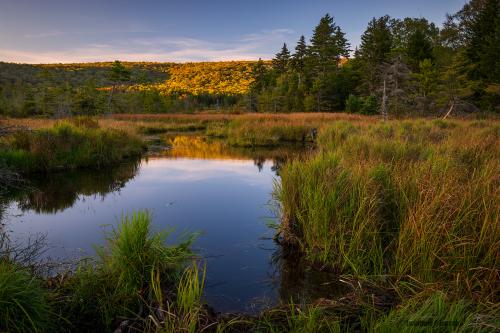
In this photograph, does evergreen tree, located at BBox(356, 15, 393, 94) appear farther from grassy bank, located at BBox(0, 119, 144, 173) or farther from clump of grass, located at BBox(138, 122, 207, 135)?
grassy bank, located at BBox(0, 119, 144, 173)

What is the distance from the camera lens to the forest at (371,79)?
26.3 m

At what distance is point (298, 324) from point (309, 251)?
2252mm

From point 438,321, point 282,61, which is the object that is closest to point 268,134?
point 438,321

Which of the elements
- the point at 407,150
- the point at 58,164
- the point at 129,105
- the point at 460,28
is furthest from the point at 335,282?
the point at 129,105

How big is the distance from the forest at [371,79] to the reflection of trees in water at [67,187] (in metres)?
17.6

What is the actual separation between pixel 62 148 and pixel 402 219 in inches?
447

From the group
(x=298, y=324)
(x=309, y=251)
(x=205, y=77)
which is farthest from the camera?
(x=205, y=77)

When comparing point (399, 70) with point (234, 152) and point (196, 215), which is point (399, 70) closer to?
point (234, 152)

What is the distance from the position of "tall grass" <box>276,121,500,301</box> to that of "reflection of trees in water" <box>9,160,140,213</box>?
504cm

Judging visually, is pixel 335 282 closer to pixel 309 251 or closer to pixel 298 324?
pixel 309 251

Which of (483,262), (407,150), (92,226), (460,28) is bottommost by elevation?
(92,226)

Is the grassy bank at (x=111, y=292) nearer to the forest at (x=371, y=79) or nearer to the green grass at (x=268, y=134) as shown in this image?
the green grass at (x=268, y=134)

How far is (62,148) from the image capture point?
469 inches

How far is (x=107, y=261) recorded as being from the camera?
3.63 metres
